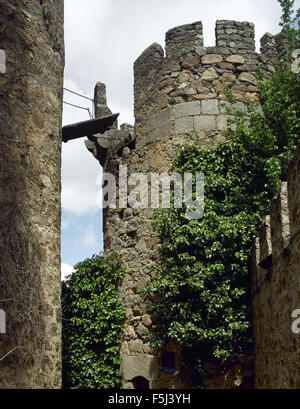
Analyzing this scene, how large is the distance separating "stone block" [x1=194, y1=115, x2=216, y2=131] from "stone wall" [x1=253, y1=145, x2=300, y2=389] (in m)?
2.61

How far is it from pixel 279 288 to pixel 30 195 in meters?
2.54

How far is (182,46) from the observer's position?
8930 mm

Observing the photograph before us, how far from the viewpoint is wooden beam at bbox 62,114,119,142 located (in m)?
10.2

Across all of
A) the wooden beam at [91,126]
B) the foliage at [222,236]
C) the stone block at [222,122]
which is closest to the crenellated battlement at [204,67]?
the stone block at [222,122]

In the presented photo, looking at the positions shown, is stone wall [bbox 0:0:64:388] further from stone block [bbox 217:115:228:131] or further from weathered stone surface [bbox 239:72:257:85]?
weathered stone surface [bbox 239:72:257:85]

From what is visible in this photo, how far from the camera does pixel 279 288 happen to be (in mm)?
5148

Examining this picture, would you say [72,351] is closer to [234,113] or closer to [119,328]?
[119,328]

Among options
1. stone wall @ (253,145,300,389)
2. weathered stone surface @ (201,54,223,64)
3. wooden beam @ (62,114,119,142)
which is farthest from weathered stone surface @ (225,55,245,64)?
stone wall @ (253,145,300,389)

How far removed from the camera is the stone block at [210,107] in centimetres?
852

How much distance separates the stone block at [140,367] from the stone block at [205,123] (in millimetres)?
3533

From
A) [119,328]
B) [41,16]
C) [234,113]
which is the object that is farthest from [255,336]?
[41,16]

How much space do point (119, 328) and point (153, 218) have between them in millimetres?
1741

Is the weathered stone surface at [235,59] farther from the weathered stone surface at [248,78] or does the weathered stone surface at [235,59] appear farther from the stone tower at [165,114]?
the weathered stone surface at [248,78]

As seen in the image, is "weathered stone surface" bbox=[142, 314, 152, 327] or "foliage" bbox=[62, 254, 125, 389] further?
"foliage" bbox=[62, 254, 125, 389]
